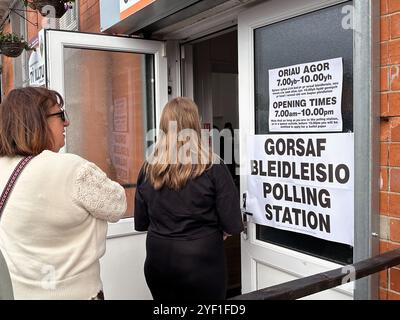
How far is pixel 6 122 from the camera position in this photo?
63.2 inches

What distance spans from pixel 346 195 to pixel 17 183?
1.46 m

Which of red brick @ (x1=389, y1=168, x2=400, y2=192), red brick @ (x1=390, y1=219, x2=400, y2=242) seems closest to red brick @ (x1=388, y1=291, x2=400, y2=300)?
red brick @ (x1=390, y1=219, x2=400, y2=242)

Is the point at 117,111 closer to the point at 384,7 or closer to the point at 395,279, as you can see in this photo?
the point at 384,7

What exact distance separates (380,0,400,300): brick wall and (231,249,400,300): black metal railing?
0.69 ft

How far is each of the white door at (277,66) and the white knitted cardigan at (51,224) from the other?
1.21m

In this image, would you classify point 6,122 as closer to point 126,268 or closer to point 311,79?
point 311,79

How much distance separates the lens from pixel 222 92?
18.5 feet

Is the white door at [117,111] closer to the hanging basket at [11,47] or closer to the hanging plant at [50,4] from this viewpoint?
the hanging plant at [50,4]

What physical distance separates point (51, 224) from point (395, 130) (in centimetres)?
143

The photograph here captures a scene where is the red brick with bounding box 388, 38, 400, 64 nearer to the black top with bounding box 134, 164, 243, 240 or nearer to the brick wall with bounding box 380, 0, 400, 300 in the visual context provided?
the brick wall with bounding box 380, 0, 400, 300

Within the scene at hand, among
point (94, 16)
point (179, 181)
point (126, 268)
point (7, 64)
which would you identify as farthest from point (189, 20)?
point (7, 64)

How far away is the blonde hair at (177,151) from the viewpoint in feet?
7.20

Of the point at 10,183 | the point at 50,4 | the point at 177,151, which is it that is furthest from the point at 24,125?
the point at 50,4

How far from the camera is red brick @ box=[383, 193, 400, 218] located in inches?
68.4
